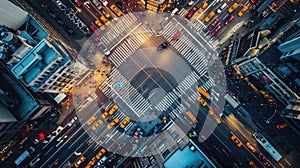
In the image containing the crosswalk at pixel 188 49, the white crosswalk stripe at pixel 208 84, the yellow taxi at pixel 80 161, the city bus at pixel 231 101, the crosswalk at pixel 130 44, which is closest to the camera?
the city bus at pixel 231 101

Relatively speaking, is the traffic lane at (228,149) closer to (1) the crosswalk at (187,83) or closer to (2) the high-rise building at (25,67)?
(1) the crosswalk at (187,83)

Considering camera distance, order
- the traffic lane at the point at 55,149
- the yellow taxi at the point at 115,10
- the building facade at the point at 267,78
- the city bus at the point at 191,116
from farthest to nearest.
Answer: the yellow taxi at the point at 115,10 → the city bus at the point at 191,116 → the traffic lane at the point at 55,149 → the building facade at the point at 267,78

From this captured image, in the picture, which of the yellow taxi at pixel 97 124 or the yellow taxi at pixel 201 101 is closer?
the yellow taxi at pixel 97 124

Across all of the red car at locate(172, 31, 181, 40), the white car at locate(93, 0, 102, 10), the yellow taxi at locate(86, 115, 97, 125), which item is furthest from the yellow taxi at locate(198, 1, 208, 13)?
the yellow taxi at locate(86, 115, 97, 125)

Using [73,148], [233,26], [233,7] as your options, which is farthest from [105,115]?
[233,7]

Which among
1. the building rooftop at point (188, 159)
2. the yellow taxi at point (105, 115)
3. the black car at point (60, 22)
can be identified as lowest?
the building rooftop at point (188, 159)

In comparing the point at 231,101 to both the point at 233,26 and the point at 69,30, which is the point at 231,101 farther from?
the point at 69,30

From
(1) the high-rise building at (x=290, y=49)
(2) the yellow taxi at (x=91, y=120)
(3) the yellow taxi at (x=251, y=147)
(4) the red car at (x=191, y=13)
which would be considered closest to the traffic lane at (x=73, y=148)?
(2) the yellow taxi at (x=91, y=120)

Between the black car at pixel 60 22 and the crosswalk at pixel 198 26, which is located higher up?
the black car at pixel 60 22
